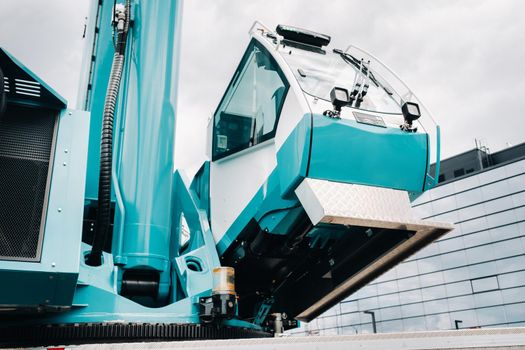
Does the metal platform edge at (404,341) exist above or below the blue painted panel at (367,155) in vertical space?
below

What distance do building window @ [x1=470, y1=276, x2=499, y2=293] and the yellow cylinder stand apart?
76.0 feet

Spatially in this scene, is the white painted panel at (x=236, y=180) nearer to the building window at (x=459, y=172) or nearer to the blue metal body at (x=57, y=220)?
the blue metal body at (x=57, y=220)

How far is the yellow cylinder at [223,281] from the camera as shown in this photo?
386cm

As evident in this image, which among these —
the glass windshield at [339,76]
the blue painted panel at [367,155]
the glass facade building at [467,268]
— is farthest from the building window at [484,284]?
the blue painted panel at [367,155]

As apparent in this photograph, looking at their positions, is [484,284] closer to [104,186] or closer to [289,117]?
[289,117]

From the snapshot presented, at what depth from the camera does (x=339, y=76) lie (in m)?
4.55

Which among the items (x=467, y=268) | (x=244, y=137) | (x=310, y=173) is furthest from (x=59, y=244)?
(x=467, y=268)

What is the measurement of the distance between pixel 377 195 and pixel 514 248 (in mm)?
22625

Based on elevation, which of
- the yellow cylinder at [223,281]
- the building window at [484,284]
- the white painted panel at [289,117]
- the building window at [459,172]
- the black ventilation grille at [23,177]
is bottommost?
the yellow cylinder at [223,281]

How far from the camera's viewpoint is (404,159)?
4.10m

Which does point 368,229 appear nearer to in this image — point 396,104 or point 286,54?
point 396,104

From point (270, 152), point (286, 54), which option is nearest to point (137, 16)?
point (286, 54)

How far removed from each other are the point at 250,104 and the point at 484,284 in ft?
75.0

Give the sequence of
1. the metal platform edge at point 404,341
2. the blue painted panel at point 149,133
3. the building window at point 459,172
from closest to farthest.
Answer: the metal platform edge at point 404,341 < the blue painted panel at point 149,133 < the building window at point 459,172
